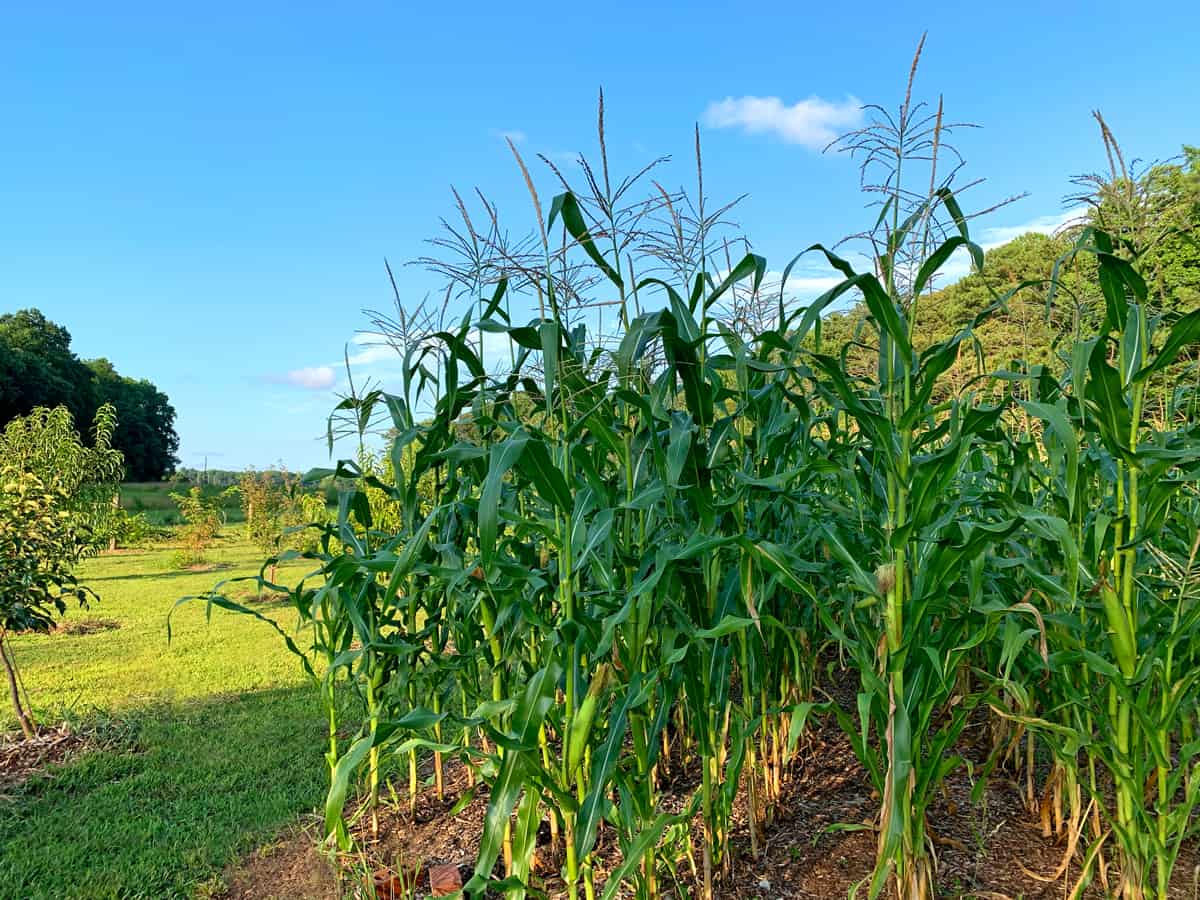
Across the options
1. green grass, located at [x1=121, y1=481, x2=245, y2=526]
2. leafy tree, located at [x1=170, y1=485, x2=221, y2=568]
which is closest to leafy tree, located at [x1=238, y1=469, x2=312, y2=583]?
leafy tree, located at [x1=170, y1=485, x2=221, y2=568]

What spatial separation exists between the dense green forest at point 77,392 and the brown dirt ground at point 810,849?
22725mm

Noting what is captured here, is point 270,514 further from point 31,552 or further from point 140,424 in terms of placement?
point 140,424

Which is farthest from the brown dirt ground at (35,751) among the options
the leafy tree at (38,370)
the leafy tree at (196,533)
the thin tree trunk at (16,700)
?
the leafy tree at (38,370)

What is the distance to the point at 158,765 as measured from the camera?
4.18 meters

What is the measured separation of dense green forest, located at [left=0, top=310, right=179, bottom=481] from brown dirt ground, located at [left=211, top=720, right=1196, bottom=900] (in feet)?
74.6

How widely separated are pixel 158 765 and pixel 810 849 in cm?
362

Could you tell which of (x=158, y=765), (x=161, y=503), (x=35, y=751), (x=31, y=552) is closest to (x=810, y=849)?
(x=158, y=765)

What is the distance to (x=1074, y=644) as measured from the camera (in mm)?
2066

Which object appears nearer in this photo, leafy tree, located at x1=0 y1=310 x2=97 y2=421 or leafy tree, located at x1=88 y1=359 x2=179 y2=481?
leafy tree, located at x1=0 y1=310 x2=97 y2=421

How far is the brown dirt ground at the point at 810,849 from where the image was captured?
7.55 ft

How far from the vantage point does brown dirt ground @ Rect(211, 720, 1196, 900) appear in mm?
2303

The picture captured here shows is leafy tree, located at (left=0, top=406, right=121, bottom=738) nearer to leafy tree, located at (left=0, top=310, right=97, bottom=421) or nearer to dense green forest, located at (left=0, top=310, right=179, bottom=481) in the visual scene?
dense green forest, located at (left=0, top=310, right=179, bottom=481)

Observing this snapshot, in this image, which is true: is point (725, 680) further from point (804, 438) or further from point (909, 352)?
point (909, 352)

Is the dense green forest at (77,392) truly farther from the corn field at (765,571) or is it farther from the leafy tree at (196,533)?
the corn field at (765,571)
